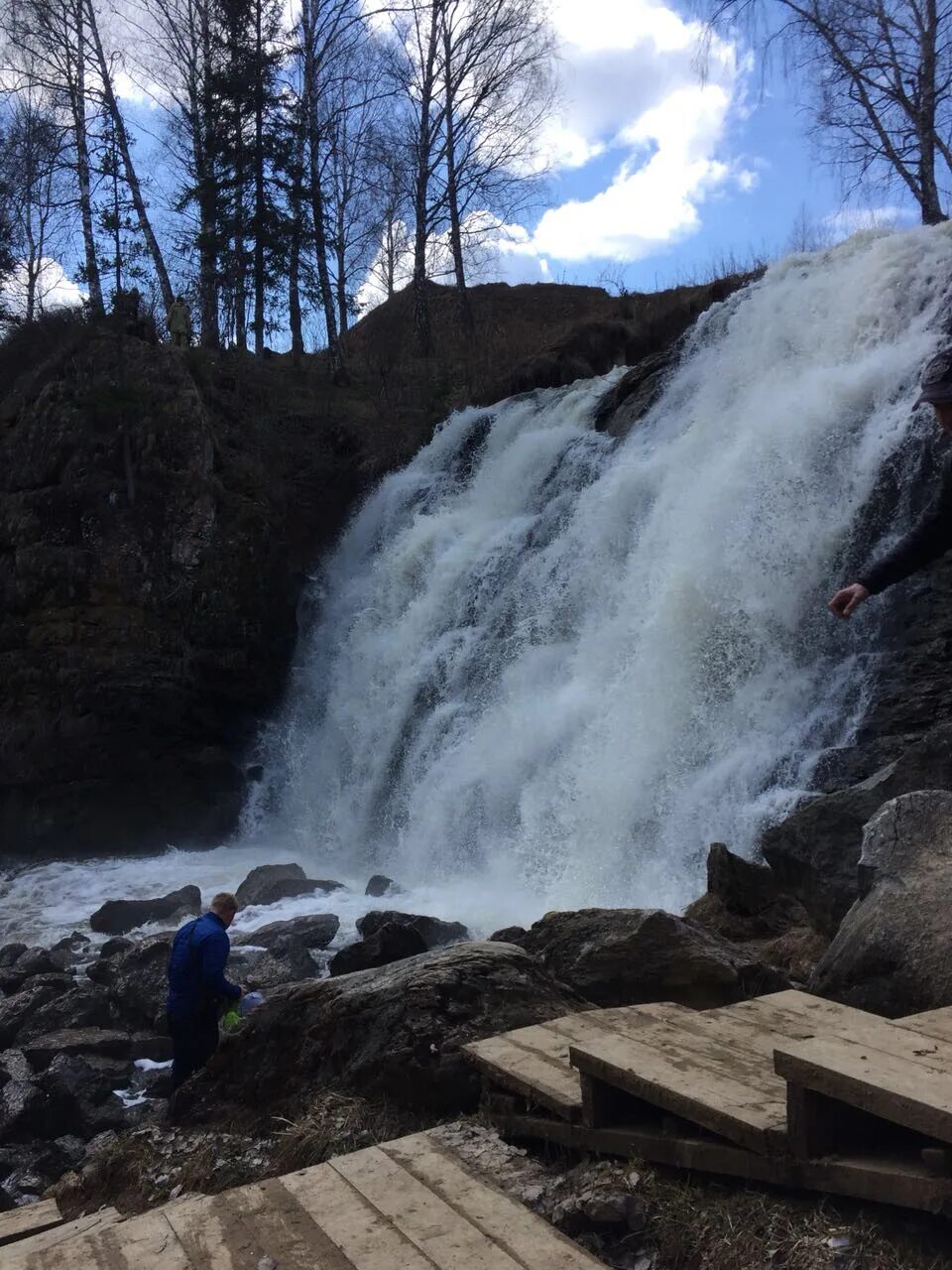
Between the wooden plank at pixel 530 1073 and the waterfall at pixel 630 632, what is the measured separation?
535 centimetres

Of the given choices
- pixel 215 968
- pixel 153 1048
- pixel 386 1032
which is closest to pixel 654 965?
pixel 386 1032

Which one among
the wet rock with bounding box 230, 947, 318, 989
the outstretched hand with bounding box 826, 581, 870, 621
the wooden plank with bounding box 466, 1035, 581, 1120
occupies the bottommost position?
the wet rock with bounding box 230, 947, 318, 989

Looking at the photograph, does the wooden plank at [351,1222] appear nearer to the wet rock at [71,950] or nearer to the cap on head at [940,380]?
the cap on head at [940,380]

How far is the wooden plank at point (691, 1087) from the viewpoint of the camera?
259 cm

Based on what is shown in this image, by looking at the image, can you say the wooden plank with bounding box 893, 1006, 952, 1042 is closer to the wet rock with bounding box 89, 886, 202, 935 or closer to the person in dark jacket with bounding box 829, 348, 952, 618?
the person in dark jacket with bounding box 829, 348, 952, 618

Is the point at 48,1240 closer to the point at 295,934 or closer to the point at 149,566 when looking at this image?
the point at 295,934

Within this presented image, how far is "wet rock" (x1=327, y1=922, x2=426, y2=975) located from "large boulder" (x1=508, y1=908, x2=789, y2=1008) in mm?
2556

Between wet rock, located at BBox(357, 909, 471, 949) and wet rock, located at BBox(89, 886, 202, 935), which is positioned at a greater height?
wet rock, located at BBox(357, 909, 471, 949)

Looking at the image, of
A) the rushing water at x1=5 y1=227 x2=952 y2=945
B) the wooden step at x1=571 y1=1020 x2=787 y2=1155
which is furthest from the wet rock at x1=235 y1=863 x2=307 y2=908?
the wooden step at x1=571 y1=1020 x2=787 y2=1155

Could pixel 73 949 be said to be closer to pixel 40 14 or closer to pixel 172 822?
pixel 172 822

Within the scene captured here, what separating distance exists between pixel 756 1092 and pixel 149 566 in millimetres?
15189

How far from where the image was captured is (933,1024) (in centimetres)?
282

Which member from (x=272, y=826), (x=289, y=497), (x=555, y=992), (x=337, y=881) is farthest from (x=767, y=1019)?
(x=289, y=497)

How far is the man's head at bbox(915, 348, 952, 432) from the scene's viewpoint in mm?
3139
